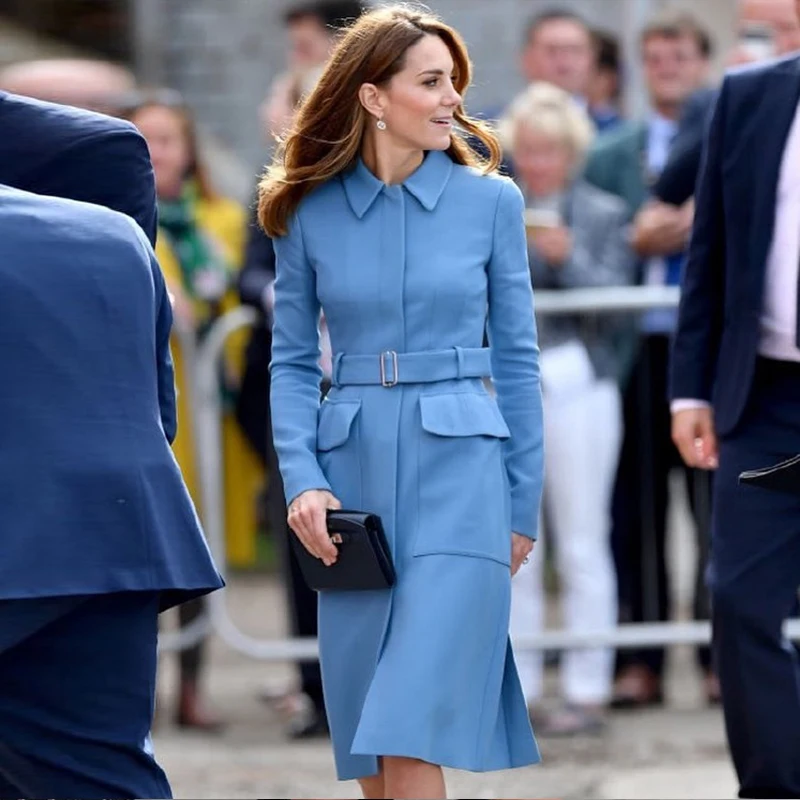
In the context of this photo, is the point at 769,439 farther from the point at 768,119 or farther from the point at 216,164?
the point at 216,164

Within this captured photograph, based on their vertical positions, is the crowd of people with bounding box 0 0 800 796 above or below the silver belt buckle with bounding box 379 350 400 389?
below

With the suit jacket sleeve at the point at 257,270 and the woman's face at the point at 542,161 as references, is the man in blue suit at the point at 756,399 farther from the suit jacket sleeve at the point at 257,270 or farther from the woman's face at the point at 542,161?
the suit jacket sleeve at the point at 257,270

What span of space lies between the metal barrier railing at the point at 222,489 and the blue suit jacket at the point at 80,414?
345cm

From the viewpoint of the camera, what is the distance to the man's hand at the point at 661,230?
304 inches

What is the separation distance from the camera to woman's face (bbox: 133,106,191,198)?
27.5ft

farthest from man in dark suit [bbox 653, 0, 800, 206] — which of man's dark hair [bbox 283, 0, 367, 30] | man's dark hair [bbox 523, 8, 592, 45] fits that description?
man's dark hair [bbox 283, 0, 367, 30]

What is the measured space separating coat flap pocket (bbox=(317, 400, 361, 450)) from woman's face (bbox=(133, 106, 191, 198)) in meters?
3.53

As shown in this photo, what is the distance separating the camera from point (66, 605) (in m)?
4.32

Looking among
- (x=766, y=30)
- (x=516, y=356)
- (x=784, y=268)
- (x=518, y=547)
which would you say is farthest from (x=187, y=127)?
(x=518, y=547)

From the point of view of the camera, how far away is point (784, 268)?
5363 mm

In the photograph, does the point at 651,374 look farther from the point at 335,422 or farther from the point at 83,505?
the point at 83,505

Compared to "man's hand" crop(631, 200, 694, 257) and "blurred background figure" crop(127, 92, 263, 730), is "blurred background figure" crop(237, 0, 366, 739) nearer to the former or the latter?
"blurred background figure" crop(127, 92, 263, 730)

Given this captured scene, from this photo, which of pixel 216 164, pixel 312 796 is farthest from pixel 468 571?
pixel 216 164

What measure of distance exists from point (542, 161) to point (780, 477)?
297cm
